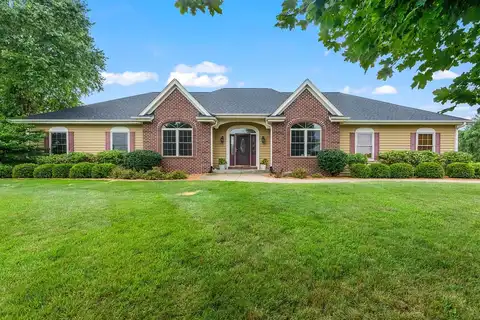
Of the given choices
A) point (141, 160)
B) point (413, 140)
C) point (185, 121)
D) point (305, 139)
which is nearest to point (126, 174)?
point (141, 160)

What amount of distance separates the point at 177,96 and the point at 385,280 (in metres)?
12.9

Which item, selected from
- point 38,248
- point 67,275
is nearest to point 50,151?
point 38,248

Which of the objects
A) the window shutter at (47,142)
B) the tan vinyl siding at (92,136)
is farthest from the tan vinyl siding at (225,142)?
the window shutter at (47,142)

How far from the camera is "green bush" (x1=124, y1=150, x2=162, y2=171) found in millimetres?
12406

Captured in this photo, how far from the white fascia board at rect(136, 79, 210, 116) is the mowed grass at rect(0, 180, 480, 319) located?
27.6 feet

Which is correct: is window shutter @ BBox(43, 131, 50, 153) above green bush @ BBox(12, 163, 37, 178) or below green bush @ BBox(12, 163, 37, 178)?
above

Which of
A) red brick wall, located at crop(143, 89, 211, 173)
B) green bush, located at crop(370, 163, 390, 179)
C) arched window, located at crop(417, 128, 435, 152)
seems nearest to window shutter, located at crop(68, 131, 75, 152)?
red brick wall, located at crop(143, 89, 211, 173)

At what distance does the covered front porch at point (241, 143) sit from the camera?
615 inches

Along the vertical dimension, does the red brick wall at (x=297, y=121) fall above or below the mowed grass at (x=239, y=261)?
above

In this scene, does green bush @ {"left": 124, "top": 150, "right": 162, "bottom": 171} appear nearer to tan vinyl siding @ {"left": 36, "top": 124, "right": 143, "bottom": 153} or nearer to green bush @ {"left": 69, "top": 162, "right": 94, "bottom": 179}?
green bush @ {"left": 69, "top": 162, "right": 94, "bottom": 179}

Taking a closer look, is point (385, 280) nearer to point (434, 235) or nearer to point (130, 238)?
point (434, 235)

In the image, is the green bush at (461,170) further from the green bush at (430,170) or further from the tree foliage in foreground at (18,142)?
the tree foliage in foreground at (18,142)

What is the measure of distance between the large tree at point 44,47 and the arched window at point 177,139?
875 cm

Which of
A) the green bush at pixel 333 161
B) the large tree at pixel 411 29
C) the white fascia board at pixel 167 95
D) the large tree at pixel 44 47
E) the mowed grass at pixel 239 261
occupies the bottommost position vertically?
the mowed grass at pixel 239 261
